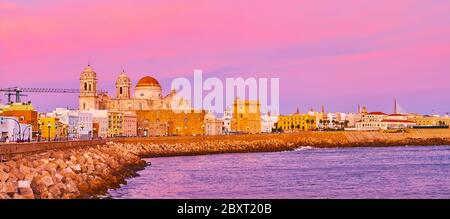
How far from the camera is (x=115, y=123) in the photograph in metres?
97.4

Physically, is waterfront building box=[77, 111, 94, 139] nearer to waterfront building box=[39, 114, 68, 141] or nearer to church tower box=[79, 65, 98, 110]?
waterfront building box=[39, 114, 68, 141]

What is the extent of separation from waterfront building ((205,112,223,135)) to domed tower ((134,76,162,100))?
8.27 m

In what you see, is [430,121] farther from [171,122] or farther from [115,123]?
[115,123]

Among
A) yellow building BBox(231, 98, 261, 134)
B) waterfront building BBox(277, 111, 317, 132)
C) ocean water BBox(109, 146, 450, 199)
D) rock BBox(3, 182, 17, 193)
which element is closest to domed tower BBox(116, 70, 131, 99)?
yellow building BBox(231, 98, 261, 134)

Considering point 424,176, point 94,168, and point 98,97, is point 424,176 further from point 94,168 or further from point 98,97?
point 98,97

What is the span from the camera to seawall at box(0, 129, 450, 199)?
21267 mm

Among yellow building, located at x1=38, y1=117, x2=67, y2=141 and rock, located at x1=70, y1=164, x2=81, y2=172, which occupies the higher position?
yellow building, located at x1=38, y1=117, x2=67, y2=141

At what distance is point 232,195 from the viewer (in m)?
26.2

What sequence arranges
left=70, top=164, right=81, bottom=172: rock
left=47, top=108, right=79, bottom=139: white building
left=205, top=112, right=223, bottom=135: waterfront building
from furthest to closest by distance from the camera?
left=205, top=112, right=223, bottom=135: waterfront building → left=47, top=108, right=79, bottom=139: white building → left=70, top=164, right=81, bottom=172: rock

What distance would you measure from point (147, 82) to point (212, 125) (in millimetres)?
11837

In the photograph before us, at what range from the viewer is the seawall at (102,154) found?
21267 millimetres

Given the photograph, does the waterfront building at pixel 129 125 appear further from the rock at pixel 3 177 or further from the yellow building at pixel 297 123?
the rock at pixel 3 177
